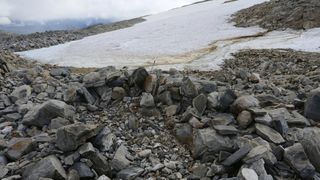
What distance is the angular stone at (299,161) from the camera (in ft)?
26.9

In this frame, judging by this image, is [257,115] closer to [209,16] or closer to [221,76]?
[221,76]

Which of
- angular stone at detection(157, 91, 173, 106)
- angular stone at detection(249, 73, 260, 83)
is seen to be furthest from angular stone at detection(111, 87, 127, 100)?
angular stone at detection(249, 73, 260, 83)

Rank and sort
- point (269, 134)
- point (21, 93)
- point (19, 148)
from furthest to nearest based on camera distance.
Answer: point (21, 93) < point (19, 148) < point (269, 134)

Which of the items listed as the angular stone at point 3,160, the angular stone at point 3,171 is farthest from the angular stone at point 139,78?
the angular stone at point 3,171

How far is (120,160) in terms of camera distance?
30.3ft

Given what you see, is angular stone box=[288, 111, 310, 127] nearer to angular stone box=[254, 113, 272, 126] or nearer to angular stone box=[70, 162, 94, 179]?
angular stone box=[254, 113, 272, 126]

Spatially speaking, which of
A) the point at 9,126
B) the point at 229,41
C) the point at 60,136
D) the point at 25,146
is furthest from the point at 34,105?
the point at 229,41

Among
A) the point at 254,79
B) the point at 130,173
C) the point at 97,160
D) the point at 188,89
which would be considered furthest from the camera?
the point at 254,79

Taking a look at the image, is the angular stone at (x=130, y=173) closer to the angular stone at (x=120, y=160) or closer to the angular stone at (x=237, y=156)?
the angular stone at (x=120, y=160)

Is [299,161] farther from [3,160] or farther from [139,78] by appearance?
[3,160]

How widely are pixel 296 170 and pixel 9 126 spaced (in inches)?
323

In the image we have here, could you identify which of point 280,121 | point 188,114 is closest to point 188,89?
point 188,114

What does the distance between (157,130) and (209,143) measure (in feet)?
6.04

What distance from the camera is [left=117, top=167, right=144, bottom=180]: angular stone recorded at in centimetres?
880
